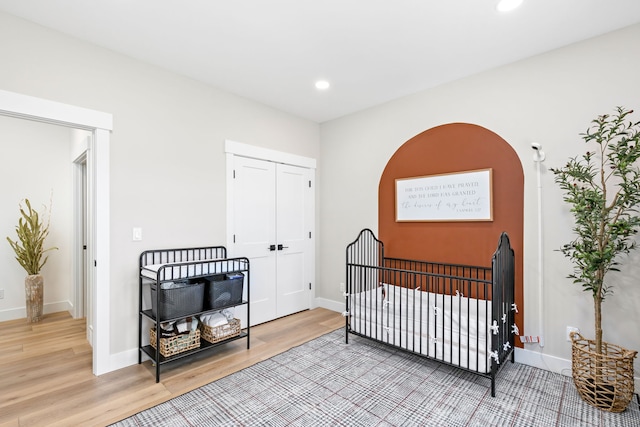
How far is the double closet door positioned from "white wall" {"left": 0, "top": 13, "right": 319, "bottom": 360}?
0.91ft

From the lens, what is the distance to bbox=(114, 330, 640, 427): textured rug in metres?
1.89

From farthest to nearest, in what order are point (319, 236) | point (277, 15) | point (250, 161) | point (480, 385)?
point (319, 236)
point (250, 161)
point (480, 385)
point (277, 15)

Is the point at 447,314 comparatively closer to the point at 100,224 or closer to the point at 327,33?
the point at 327,33

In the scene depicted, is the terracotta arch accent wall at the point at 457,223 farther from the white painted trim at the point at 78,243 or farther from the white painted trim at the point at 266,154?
the white painted trim at the point at 78,243

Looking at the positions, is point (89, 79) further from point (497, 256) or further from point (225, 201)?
point (497, 256)

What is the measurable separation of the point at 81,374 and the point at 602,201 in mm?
3946

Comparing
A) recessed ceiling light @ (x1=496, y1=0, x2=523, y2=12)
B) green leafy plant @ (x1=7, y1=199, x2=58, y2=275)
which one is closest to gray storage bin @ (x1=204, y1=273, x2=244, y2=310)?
green leafy plant @ (x1=7, y1=199, x2=58, y2=275)

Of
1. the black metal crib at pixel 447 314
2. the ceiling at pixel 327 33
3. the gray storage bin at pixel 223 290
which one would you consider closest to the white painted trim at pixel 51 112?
the ceiling at pixel 327 33

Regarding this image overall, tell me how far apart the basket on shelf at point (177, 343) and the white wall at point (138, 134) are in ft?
0.70

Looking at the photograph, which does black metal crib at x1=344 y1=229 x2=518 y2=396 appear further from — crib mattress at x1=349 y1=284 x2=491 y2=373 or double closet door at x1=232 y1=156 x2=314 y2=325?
double closet door at x1=232 y1=156 x2=314 y2=325

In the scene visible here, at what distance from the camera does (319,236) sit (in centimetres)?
432

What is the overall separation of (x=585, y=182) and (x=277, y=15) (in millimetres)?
2525

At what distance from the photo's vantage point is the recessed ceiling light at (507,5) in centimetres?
195

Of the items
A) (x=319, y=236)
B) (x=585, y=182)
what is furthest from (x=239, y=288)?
(x=585, y=182)
